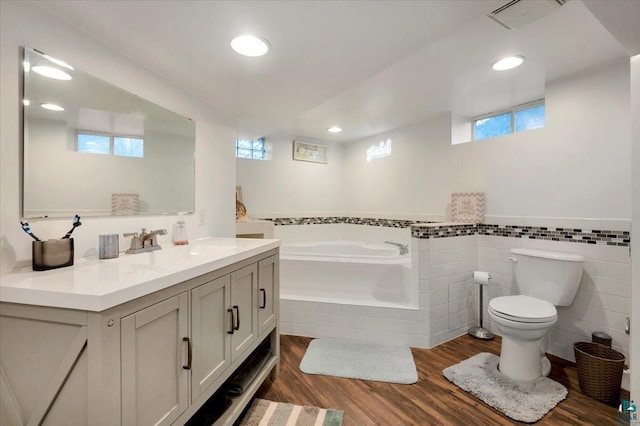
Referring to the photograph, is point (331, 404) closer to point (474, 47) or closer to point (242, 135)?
point (474, 47)

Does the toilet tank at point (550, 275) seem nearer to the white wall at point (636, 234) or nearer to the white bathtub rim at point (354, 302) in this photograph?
the white wall at point (636, 234)

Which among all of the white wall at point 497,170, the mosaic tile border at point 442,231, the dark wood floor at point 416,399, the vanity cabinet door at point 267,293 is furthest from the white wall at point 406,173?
the vanity cabinet door at point 267,293

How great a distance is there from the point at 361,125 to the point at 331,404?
3000 mm

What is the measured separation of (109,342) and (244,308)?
2.47ft

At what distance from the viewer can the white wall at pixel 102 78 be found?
1.06m

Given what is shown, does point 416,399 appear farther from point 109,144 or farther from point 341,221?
point 341,221

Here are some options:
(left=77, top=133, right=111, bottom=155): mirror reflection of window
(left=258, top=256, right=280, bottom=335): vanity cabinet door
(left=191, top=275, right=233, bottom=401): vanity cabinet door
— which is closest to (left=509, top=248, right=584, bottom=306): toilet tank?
(left=258, top=256, right=280, bottom=335): vanity cabinet door

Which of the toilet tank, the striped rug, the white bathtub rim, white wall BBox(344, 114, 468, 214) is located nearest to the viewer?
the striped rug

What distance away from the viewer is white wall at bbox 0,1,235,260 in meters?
1.06

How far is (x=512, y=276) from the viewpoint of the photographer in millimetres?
2516

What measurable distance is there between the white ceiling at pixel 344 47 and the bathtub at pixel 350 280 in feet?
4.87

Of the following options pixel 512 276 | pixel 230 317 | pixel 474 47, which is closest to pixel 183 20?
pixel 230 317

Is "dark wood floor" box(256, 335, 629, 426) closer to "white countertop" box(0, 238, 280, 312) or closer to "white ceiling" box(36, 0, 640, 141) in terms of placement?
"white countertop" box(0, 238, 280, 312)

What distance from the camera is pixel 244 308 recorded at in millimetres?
1527
